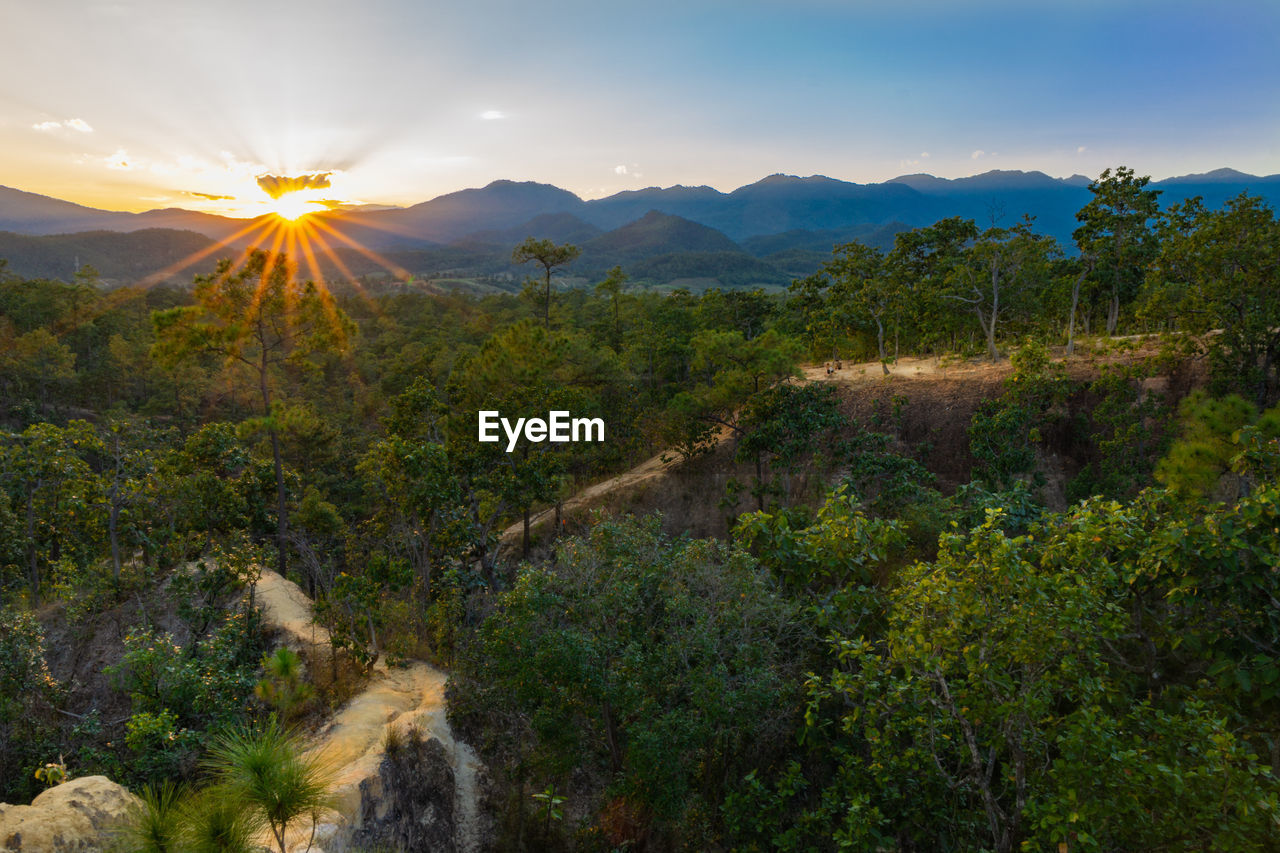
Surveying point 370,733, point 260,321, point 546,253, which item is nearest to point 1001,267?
point 546,253

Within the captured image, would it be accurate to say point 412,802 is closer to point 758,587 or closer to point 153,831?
point 153,831

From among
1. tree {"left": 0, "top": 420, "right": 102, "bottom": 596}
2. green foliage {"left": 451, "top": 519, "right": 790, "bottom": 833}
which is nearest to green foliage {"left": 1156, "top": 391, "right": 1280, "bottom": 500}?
green foliage {"left": 451, "top": 519, "right": 790, "bottom": 833}

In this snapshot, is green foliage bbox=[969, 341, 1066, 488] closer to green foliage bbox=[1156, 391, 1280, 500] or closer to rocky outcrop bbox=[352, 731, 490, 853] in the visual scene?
green foliage bbox=[1156, 391, 1280, 500]

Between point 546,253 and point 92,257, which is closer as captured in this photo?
point 546,253

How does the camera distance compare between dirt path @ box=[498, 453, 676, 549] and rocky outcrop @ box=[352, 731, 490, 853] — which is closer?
rocky outcrop @ box=[352, 731, 490, 853]

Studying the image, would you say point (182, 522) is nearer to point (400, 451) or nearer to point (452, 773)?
point (400, 451)
